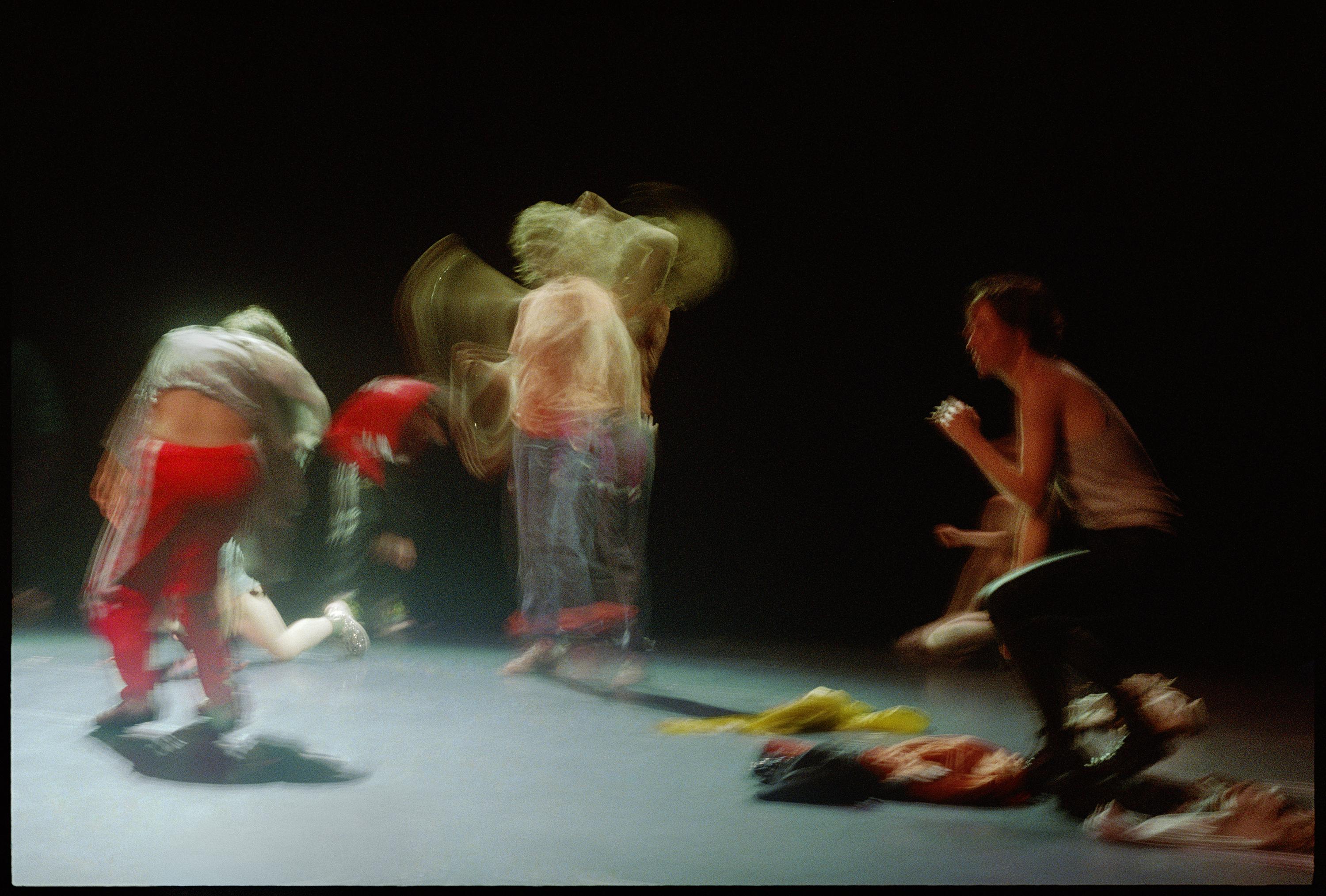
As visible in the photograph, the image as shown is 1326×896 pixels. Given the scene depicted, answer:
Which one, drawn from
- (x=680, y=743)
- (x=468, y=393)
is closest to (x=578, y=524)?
(x=468, y=393)

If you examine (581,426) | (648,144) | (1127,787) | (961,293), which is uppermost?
(648,144)

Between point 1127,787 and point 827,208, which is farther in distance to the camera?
point 827,208

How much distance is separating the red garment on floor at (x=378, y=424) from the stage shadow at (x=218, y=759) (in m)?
1.51

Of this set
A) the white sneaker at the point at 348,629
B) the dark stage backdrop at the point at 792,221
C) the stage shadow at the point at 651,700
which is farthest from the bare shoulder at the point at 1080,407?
the white sneaker at the point at 348,629

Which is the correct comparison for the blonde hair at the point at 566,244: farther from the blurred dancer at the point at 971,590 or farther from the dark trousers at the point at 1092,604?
the dark trousers at the point at 1092,604

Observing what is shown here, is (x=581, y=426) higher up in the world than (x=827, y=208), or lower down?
lower down

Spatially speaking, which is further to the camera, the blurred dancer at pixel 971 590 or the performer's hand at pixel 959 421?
the blurred dancer at pixel 971 590

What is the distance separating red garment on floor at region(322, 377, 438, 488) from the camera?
3949 millimetres

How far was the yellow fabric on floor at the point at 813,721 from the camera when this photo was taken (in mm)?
2928

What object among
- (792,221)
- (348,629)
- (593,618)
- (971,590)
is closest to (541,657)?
(593,618)

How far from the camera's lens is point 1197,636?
4.08 metres

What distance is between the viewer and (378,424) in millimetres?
3982

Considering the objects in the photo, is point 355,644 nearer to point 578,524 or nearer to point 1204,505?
point 578,524

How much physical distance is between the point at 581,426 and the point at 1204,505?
8.43ft
